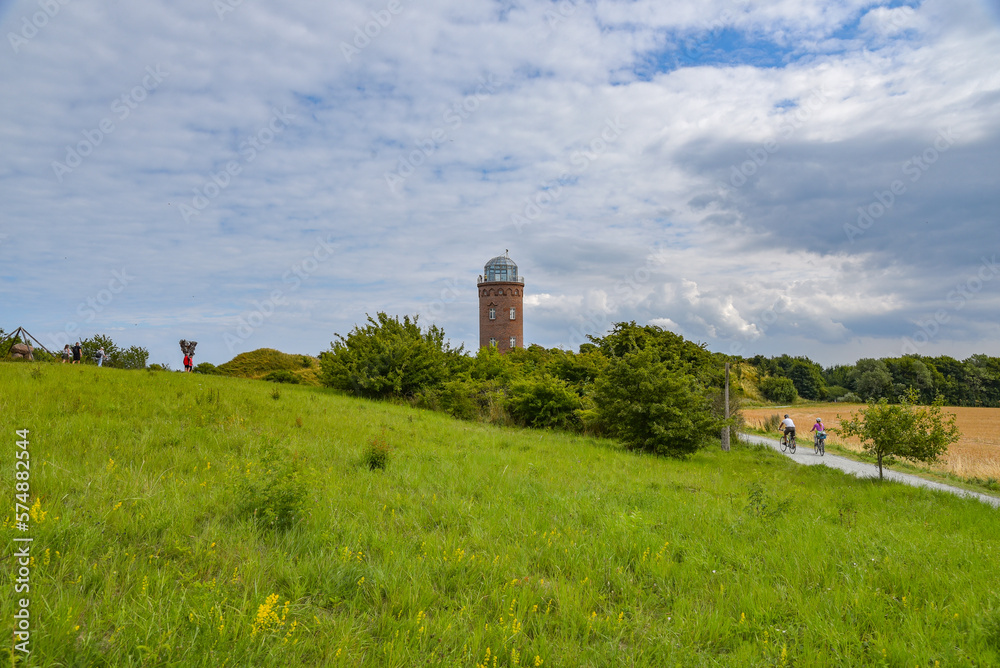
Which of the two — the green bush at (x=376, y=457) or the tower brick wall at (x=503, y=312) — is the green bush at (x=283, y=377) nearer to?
the green bush at (x=376, y=457)

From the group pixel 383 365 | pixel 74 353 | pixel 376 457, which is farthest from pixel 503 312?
pixel 376 457

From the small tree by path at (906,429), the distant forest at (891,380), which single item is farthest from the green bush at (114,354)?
the distant forest at (891,380)

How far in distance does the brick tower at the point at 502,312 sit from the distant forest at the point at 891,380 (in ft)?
102

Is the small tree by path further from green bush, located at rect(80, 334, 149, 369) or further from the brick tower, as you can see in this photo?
the brick tower

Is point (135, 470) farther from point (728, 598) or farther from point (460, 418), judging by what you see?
point (460, 418)

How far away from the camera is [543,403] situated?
20.8 metres

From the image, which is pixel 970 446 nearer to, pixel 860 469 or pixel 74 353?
pixel 860 469

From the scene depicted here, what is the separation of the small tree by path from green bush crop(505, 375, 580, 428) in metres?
9.37

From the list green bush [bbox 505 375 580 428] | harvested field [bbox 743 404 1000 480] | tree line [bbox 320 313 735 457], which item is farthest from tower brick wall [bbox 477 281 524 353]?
green bush [bbox 505 375 580 428]

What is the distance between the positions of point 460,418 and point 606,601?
1566 cm

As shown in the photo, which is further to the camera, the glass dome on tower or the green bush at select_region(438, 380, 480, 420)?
the glass dome on tower

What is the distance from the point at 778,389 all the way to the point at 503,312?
139ft

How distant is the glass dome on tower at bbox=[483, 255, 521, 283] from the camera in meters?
64.4

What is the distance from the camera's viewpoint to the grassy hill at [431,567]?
354cm
